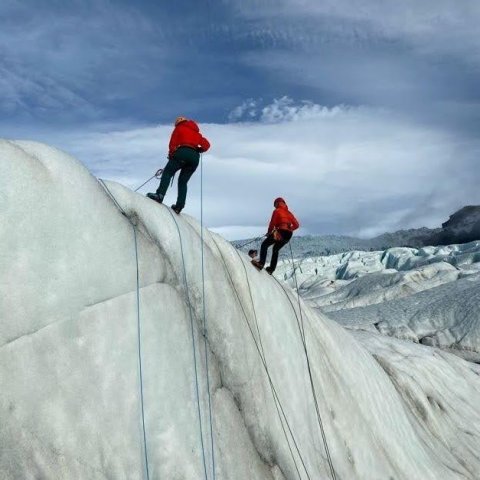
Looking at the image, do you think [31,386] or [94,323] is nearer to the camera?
[31,386]

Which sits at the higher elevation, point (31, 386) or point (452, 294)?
point (31, 386)

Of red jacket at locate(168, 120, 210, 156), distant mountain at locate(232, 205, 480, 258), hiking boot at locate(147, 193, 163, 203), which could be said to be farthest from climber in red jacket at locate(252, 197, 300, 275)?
distant mountain at locate(232, 205, 480, 258)

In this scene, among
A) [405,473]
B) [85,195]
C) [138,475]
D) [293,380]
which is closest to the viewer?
[138,475]

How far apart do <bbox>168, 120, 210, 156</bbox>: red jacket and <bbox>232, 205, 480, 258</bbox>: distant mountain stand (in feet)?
192

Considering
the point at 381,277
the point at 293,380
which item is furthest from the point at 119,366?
the point at 381,277

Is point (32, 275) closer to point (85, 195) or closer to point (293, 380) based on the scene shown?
point (85, 195)

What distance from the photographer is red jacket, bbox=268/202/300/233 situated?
365 inches

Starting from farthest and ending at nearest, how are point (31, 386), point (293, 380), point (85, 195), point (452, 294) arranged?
point (452, 294), point (293, 380), point (85, 195), point (31, 386)

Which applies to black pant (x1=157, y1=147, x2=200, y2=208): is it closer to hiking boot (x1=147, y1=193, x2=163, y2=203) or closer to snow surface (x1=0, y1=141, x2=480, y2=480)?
hiking boot (x1=147, y1=193, x2=163, y2=203)

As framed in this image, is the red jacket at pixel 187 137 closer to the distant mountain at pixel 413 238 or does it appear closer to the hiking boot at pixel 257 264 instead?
the hiking boot at pixel 257 264

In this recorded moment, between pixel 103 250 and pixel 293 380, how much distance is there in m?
3.68

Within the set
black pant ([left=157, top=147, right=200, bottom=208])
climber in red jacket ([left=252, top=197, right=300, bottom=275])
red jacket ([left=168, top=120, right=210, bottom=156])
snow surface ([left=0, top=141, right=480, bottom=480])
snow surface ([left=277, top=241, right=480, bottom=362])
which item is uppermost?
red jacket ([left=168, top=120, right=210, bottom=156])

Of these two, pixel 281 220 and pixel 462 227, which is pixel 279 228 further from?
pixel 462 227

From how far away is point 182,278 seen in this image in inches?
247
